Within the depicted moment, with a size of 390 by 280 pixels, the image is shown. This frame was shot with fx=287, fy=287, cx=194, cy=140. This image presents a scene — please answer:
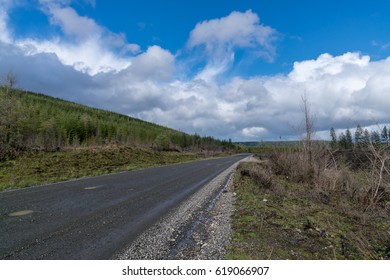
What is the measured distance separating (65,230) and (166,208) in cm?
375

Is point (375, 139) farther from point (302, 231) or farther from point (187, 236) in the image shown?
point (187, 236)

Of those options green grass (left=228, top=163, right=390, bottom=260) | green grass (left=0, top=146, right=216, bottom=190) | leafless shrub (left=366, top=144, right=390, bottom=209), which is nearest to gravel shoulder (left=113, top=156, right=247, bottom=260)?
green grass (left=228, top=163, right=390, bottom=260)

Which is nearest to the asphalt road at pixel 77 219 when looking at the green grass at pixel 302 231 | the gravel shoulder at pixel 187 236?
the gravel shoulder at pixel 187 236

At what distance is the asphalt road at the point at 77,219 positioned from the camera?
19.1 feet

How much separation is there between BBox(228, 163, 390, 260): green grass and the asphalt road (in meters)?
2.62

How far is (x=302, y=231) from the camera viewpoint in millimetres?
7465

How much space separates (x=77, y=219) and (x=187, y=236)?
348 cm

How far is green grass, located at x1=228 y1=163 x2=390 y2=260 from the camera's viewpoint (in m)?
5.99

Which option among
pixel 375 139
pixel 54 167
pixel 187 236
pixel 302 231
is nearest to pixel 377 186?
pixel 375 139

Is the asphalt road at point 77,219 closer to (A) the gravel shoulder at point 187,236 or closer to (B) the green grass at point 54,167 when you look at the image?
(A) the gravel shoulder at point 187,236

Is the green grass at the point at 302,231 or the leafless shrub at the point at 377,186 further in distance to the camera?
the leafless shrub at the point at 377,186

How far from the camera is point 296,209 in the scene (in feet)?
33.5

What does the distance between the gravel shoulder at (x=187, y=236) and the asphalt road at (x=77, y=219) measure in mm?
352
